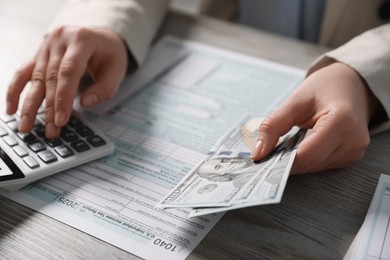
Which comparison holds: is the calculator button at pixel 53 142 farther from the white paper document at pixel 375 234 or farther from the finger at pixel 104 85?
the white paper document at pixel 375 234

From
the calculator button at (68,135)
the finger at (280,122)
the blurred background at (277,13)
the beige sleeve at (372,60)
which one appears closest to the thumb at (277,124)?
the finger at (280,122)

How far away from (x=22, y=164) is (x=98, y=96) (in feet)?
0.58

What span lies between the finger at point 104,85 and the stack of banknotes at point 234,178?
20 centimetres

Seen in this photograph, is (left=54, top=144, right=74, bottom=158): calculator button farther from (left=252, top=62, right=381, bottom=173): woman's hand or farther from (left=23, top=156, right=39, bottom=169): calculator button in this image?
(left=252, top=62, right=381, bottom=173): woman's hand

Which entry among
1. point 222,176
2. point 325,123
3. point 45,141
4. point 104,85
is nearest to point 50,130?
point 45,141

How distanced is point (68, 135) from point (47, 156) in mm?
57

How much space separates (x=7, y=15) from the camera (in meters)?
0.98

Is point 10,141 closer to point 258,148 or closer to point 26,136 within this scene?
point 26,136

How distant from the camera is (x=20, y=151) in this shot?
1.98 ft

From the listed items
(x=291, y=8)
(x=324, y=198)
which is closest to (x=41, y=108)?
(x=324, y=198)

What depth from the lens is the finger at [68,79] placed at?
2.17 ft

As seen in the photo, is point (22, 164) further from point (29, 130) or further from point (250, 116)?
point (250, 116)

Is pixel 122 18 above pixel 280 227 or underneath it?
above

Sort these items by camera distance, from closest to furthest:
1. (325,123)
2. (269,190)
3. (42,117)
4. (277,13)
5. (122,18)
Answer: (269,190) < (325,123) < (42,117) < (122,18) < (277,13)
